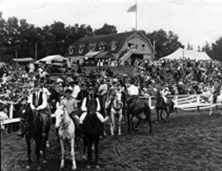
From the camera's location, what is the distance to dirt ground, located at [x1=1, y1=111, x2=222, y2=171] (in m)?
10.6

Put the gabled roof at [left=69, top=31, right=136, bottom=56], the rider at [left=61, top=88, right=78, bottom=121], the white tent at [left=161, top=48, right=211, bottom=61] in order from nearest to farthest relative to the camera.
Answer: the rider at [left=61, top=88, right=78, bottom=121] → the white tent at [left=161, top=48, right=211, bottom=61] → the gabled roof at [left=69, top=31, right=136, bottom=56]

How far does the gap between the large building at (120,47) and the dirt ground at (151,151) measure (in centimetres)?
3704

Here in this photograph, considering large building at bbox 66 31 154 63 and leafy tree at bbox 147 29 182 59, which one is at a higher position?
leafy tree at bbox 147 29 182 59

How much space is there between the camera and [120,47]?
182 feet

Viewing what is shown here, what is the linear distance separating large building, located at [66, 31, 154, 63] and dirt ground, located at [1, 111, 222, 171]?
1458 inches

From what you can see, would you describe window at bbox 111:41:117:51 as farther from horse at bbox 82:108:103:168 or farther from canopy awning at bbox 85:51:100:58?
horse at bbox 82:108:103:168

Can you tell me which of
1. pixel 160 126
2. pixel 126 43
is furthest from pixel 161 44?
pixel 160 126

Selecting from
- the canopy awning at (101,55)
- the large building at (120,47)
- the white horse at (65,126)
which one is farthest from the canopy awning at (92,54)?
the white horse at (65,126)

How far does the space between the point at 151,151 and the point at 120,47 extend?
144 ft

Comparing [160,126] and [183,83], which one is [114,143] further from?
[183,83]

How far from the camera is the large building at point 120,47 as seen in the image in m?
54.8

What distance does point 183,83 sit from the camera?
3166cm

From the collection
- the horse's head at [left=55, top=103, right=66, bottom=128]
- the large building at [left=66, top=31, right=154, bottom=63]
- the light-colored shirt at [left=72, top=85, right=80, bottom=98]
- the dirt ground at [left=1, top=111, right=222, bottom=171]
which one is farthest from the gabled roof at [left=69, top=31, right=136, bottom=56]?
the horse's head at [left=55, top=103, right=66, bottom=128]

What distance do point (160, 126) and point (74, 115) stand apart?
826 centimetres
